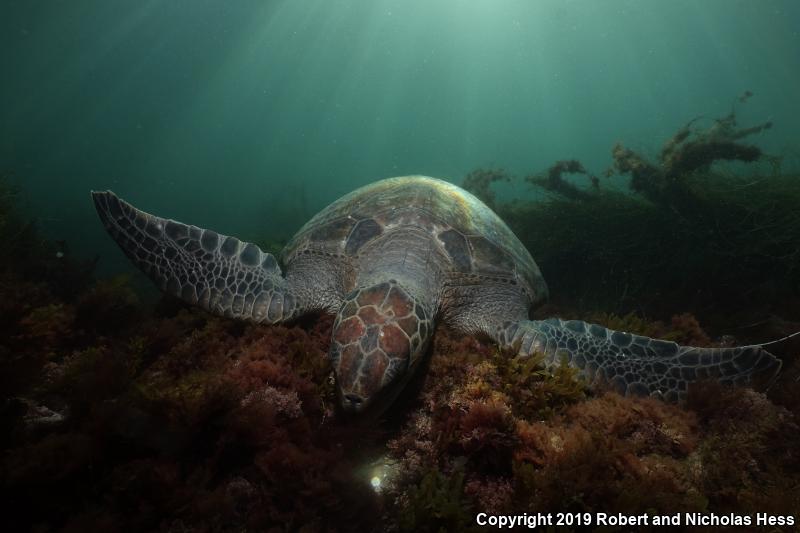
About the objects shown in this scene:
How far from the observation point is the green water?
48.1 meters

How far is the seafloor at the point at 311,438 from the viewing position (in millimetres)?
1756

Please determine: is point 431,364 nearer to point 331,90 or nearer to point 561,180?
point 561,180

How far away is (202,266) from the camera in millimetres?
3670

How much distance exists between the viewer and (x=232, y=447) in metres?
2.11

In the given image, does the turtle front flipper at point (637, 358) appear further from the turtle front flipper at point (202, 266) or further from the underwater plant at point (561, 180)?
the underwater plant at point (561, 180)

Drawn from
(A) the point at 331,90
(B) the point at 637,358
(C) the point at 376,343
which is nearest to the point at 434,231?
(C) the point at 376,343

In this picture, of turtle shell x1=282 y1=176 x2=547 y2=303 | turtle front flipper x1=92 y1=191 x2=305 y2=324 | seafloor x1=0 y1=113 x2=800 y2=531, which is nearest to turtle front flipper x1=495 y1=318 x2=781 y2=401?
seafloor x1=0 y1=113 x2=800 y2=531

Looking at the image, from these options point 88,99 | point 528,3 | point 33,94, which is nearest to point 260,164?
point 88,99

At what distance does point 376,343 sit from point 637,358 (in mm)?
2437

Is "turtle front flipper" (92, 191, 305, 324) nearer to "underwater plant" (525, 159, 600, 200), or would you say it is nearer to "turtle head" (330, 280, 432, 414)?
"turtle head" (330, 280, 432, 414)

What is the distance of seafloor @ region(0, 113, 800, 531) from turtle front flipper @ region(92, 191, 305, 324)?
221mm

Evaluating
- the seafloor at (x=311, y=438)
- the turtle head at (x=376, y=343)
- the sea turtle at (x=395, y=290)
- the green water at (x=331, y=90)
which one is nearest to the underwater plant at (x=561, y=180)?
the green water at (x=331, y=90)

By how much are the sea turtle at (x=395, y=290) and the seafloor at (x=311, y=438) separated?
0.85ft

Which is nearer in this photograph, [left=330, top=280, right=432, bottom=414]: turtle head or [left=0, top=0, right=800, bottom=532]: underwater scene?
[left=0, top=0, right=800, bottom=532]: underwater scene
